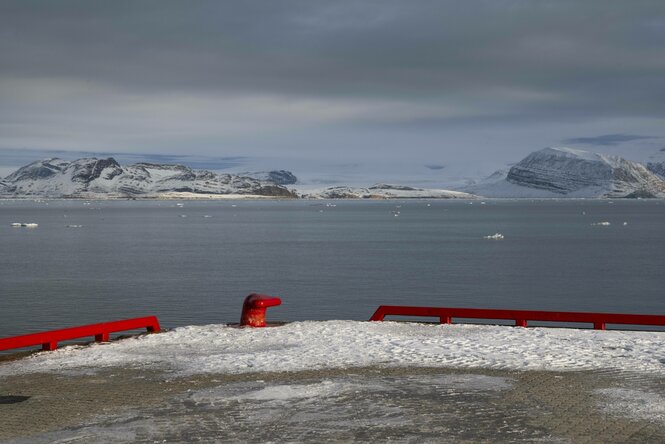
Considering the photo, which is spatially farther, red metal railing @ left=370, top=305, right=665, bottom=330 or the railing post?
red metal railing @ left=370, top=305, right=665, bottom=330

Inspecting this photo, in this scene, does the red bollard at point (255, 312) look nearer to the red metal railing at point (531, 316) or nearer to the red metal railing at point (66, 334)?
the red metal railing at point (66, 334)

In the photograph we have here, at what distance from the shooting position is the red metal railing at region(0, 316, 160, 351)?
16.9 m

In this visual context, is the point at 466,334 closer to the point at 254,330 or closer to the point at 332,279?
the point at 254,330

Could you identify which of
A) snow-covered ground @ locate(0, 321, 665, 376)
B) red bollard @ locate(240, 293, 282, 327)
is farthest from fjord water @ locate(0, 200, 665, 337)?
snow-covered ground @ locate(0, 321, 665, 376)

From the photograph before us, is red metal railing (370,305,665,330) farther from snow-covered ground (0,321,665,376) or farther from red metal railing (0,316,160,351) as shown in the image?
red metal railing (0,316,160,351)

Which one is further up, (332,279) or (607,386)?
(607,386)

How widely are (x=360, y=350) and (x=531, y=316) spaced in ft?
19.0

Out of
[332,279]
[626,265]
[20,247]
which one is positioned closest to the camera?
→ [332,279]

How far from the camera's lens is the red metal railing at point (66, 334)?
16.9m

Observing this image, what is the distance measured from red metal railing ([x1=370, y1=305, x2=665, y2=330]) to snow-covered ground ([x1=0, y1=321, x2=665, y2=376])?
0.37m

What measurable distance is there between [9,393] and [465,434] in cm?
771

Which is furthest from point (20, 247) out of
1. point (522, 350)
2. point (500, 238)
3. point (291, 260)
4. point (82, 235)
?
point (522, 350)

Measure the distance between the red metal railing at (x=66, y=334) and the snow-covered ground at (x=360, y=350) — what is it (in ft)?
1.21

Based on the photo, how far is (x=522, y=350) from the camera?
16.9 m
